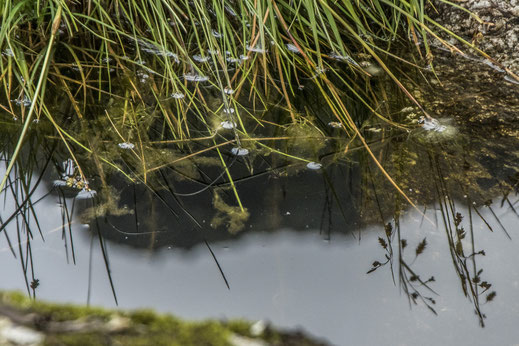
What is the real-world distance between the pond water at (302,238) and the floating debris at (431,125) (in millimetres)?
52

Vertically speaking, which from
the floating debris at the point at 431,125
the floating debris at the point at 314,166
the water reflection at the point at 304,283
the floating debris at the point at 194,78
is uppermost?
the floating debris at the point at 194,78

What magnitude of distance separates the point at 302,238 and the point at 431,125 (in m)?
0.80

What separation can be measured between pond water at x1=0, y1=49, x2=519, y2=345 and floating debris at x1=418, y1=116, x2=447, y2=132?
0.17 ft

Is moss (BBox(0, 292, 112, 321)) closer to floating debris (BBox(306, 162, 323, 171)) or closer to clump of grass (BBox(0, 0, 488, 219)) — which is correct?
clump of grass (BBox(0, 0, 488, 219))

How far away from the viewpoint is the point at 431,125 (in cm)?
182

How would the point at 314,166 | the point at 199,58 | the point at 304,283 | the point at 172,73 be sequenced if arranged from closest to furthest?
the point at 304,283, the point at 314,166, the point at 172,73, the point at 199,58

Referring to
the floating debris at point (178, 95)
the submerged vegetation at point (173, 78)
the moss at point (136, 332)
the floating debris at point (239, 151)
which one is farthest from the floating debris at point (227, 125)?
the moss at point (136, 332)

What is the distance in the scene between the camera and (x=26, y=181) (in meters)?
1.51

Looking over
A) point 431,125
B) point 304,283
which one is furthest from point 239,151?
point 431,125

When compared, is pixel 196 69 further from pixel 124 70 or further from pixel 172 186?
pixel 172 186

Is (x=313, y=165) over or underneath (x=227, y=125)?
underneath

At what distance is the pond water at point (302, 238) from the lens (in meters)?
1.13

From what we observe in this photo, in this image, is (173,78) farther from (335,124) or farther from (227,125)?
(335,124)

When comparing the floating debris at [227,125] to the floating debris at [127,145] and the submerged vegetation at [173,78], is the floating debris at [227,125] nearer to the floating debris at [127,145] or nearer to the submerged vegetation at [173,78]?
the submerged vegetation at [173,78]
